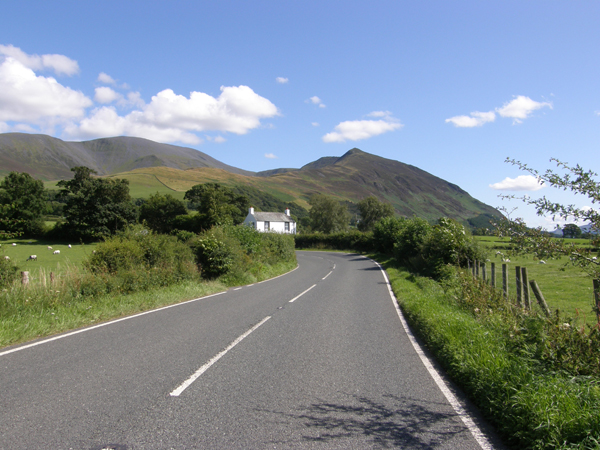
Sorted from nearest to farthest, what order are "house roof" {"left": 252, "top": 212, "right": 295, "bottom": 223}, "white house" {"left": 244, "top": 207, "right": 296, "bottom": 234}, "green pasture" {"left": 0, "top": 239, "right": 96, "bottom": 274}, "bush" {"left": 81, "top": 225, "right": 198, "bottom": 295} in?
"bush" {"left": 81, "top": 225, "right": 198, "bottom": 295} < "green pasture" {"left": 0, "top": 239, "right": 96, "bottom": 274} < "white house" {"left": 244, "top": 207, "right": 296, "bottom": 234} < "house roof" {"left": 252, "top": 212, "right": 295, "bottom": 223}

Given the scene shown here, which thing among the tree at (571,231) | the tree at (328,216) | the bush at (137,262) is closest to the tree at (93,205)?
the tree at (328,216)

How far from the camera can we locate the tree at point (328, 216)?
9606cm

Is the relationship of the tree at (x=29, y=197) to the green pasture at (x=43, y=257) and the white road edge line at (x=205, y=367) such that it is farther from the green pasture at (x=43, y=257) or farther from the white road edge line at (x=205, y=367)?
the white road edge line at (x=205, y=367)

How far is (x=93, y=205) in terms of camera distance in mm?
68688

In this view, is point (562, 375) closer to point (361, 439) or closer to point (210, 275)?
point (361, 439)

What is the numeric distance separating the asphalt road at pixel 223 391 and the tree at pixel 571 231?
2181mm

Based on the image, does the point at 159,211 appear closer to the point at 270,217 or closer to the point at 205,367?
the point at 270,217

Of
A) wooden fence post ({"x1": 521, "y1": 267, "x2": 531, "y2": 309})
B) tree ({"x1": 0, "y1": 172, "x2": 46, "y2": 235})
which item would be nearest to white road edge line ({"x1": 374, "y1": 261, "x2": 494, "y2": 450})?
wooden fence post ({"x1": 521, "y1": 267, "x2": 531, "y2": 309})

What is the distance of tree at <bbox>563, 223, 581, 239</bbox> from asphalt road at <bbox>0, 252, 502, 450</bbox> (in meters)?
2.18

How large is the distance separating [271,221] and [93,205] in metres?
38.3

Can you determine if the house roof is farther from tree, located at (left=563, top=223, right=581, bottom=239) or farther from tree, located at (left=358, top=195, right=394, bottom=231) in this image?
tree, located at (left=563, top=223, right=581, bottom=239)

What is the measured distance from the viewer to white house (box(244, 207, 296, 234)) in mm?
89625

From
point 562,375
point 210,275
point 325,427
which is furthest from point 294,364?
point 210,275

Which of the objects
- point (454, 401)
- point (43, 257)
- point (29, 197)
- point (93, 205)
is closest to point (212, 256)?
point (454, 401)
